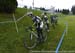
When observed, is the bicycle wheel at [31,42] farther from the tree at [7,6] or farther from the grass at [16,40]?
the tree at [7,6]

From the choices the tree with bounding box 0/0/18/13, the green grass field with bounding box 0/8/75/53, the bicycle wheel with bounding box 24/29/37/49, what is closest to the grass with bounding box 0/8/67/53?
the green grass field with bounding box 0/8/75/53

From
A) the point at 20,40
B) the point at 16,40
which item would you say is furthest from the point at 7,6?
the point at 20,40

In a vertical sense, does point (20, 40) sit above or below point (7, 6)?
below

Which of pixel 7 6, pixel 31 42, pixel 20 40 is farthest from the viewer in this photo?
pixel 7 6

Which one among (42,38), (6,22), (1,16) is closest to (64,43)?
(42,38)

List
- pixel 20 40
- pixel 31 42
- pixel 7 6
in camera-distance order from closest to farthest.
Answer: pixel 31 42 < pixel 20 40 < pixel 7 6

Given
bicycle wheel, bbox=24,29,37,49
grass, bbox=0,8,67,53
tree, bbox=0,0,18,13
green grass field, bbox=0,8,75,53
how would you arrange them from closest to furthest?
1. bicycle wheel, bbox=24,29,37,49
2. grass, bbox=0,8,67,53
3. green grass field, bbox=0,8,75,53
4. tree, bbox=0,0,18,13

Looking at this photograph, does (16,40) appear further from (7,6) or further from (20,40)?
(7,6)

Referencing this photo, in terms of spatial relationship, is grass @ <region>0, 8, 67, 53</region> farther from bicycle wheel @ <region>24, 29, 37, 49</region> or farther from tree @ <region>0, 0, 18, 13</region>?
tree @ <region>0, 0, 18, 13</region>

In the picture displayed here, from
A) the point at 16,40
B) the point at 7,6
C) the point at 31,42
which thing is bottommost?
the point at 16,40

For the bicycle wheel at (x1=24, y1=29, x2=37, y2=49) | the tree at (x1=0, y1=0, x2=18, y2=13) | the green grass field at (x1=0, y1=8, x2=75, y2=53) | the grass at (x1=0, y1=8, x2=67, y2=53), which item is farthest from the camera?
the tree at (x1=0, y1=0, x2=18, y2=13)

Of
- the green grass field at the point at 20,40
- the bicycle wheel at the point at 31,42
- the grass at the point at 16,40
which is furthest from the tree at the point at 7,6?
the bicycle wheel at the point at 31,42

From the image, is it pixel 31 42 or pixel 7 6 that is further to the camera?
pixel 7 6

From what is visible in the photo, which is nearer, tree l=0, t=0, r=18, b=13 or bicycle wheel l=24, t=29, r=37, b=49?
bicycle wheel l=24, t=29, r=37, b=49
